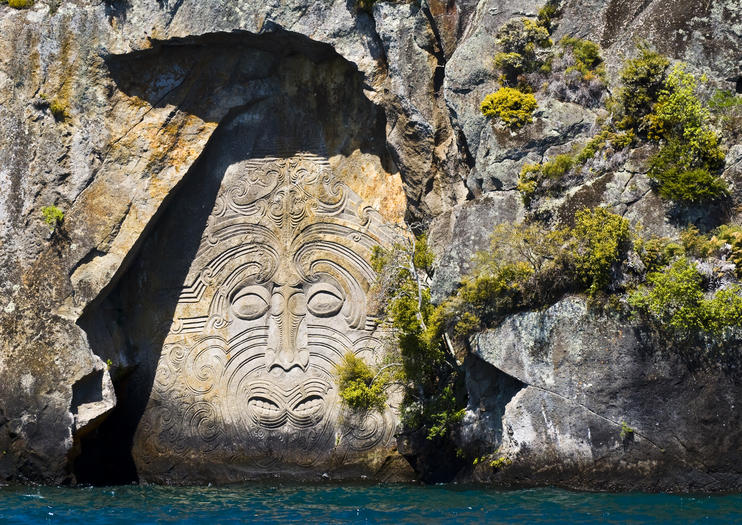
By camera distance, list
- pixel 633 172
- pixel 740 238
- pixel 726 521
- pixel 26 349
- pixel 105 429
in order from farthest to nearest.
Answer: pixel 105 429, pixel 26 349, pixel 633 172, pixel 740 238, pixel 726 521

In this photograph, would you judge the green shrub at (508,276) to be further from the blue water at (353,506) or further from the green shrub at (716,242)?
the blue water at (353,506)

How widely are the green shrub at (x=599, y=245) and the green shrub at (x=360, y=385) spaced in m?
4.75

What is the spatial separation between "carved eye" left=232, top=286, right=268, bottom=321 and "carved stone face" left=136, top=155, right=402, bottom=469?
19 millimetres

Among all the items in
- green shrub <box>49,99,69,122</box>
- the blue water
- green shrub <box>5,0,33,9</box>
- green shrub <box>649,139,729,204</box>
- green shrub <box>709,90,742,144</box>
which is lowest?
the blue water

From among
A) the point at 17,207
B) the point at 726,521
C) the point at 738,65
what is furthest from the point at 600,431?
the point at 17,207

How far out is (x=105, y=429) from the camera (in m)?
22.2

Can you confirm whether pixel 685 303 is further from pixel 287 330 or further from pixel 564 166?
pixel 287 330

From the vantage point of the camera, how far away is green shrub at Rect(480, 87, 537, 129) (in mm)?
19500

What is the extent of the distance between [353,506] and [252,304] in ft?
18.1

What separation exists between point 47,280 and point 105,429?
3.15 metres

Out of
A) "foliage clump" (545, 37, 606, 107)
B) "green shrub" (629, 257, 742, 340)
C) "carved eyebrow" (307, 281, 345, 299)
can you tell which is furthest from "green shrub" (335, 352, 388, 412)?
"foliage clump" (545, 37, 606, 107)

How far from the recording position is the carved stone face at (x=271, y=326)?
22.0 meters

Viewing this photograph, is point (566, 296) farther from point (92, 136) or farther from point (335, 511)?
point (92, 136)

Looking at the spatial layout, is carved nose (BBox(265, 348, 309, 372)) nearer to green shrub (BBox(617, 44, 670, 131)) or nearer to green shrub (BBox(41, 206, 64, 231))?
green shrub (BBox(41, 206, 64, 231))
